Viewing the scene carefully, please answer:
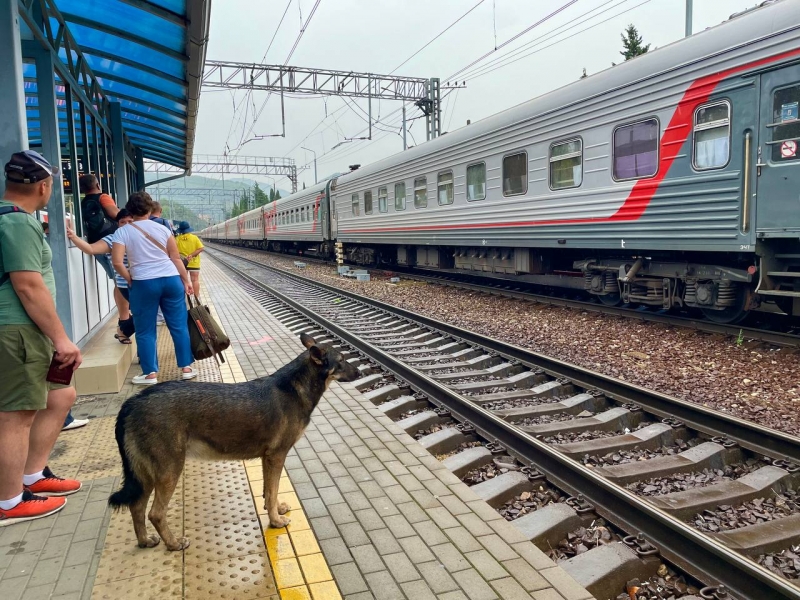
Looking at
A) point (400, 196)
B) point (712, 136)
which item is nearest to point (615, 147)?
point (712, 136)

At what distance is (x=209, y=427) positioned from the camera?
3.09m

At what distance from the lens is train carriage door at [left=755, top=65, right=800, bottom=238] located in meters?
6.81

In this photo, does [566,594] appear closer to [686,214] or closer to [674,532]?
[674,532]

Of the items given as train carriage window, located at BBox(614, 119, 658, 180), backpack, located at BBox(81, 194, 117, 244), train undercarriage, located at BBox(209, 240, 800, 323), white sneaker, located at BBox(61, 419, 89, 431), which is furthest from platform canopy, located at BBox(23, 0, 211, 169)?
train undercarriage, located at BBox(209, 240, 800, 323)

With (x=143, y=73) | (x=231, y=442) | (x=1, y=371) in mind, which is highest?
(x=143, y=73)

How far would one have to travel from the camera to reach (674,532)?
10.4ft

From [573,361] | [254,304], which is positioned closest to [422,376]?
[573,361]

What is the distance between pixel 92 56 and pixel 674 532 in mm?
9857

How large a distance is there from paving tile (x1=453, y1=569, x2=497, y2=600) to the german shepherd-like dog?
3.39 feet

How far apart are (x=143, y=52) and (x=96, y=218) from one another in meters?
3.18

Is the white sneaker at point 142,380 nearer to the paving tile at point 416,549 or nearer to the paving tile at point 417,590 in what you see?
the paving tile at point 416,549

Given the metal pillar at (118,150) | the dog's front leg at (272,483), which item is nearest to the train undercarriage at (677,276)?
the dog's front leg at (272,483)

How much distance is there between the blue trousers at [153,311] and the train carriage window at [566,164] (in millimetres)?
6901

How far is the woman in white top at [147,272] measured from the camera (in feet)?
18.5
